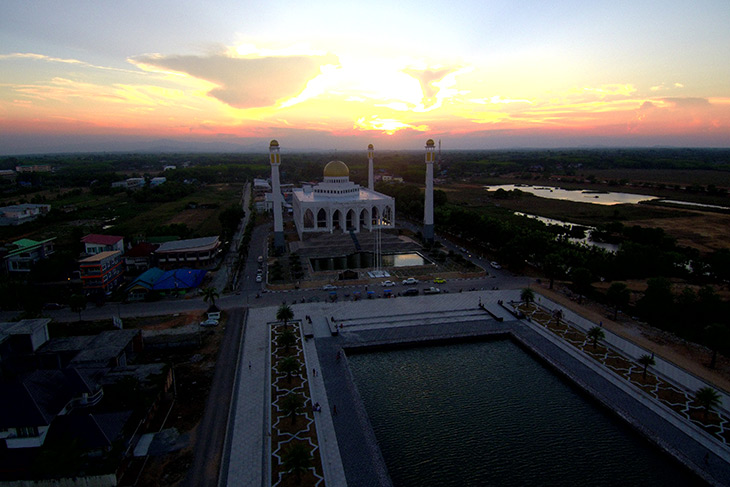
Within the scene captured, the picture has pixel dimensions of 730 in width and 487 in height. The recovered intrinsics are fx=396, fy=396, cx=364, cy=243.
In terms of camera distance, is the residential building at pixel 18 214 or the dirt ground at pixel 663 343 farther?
the residential building at pixel 18 214

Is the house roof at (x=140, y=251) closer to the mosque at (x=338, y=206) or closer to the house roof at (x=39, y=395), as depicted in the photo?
the mosque at (x=338, y=206)

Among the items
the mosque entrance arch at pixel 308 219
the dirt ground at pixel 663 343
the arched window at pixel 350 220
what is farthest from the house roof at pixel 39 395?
the mosque entrance arch at pixel 308 219

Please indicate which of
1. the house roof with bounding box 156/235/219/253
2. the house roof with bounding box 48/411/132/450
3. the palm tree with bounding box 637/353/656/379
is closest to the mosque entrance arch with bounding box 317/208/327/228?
the house roof with bounding box 156/235/219/253

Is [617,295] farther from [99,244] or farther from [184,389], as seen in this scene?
[99,244]

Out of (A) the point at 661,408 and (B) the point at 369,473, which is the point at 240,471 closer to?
(B) the point at 369,473

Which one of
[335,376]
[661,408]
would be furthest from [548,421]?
[335,376]

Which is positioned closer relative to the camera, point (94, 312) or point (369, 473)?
point (369, 473)
